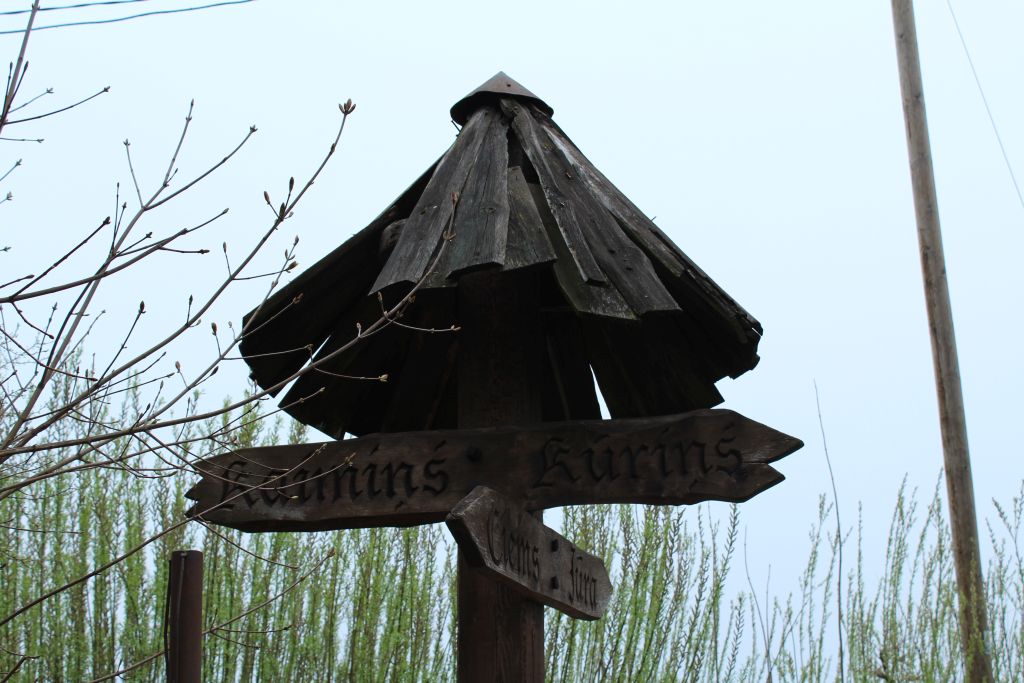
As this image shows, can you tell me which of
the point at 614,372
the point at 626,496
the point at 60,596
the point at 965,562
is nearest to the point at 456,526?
the point at 626,496

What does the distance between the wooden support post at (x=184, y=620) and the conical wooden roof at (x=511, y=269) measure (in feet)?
1.35

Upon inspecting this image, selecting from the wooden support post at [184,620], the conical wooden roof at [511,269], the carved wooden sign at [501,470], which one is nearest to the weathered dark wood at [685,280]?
the conical wooden roof at [511,269]

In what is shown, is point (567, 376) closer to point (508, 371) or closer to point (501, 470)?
point (508, 371)

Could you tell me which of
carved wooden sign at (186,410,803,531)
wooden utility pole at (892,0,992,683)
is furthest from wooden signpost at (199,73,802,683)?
wooden utility pole at (892,0,992,683)

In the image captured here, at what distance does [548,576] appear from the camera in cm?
260

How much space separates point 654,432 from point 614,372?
2.39 ft

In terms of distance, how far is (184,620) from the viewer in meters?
2.33

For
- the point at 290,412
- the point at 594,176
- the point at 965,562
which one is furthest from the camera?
the point at 965,562

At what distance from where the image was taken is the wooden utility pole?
5.01 m

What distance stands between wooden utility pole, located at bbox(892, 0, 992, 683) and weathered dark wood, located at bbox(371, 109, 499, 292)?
9.75 feet

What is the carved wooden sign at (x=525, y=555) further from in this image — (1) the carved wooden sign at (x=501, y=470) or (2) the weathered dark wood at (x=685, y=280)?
(2) the weathered dark wood at (x=685, y=280)

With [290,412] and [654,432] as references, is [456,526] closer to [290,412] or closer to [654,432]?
[654,432]

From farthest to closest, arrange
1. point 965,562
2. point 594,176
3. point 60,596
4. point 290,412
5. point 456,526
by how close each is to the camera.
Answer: point 965,562, point 60,596, point 290,412, point 594,176, point 456,526

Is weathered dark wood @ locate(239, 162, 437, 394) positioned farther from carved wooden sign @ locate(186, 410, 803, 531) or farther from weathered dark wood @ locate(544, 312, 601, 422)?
weathered dark wood @ locate(544, 312, 601, 422)
